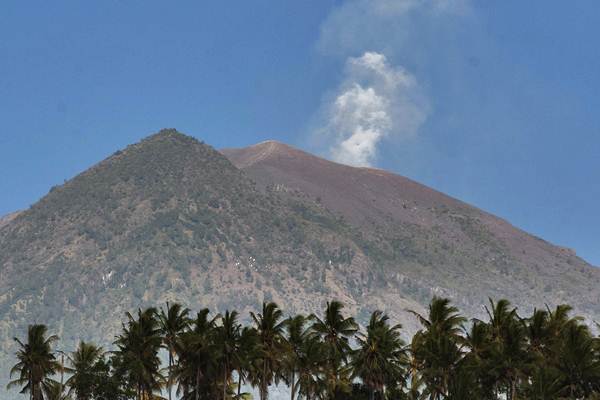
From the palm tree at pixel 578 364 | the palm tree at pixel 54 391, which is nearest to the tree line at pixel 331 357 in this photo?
the palm tree at pixel 578 364

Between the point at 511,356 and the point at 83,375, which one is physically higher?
the point at 511,356

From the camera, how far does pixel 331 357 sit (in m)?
134

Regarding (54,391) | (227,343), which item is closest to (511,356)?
(227,343)

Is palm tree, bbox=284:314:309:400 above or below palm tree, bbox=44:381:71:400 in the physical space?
above

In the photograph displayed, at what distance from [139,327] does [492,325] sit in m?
39.2

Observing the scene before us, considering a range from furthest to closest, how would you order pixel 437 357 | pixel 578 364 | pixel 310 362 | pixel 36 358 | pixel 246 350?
pixel 310 362, pixel 36 358, pixel 246 350, pixel 437 357, pixel 578 364

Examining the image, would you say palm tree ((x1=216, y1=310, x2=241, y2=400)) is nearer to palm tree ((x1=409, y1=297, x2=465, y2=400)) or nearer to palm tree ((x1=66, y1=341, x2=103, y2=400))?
palm tree ((x1=66, y1=341, x2=103, y2=400))

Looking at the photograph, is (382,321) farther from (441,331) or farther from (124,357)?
(124,357)

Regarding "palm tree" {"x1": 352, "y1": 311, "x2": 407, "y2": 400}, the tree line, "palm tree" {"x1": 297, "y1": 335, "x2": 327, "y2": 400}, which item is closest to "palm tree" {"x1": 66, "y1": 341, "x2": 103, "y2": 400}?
Answer: the tree line

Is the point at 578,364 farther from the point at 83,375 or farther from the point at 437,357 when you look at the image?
the point at 83,375

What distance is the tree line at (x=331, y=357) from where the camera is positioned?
119875 mm

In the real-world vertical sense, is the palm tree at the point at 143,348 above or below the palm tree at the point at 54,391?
above

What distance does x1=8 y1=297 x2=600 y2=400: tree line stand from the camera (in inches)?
4719

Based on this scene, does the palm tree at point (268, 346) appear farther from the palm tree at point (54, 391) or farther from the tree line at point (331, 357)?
the palm tree at point (54, 391)
